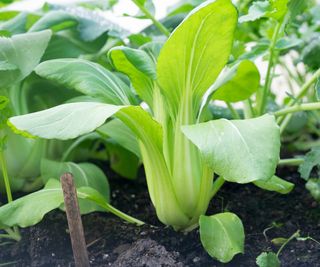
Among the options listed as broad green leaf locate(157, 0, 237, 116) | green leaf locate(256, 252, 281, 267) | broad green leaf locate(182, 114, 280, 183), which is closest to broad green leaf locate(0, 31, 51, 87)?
broad green leaf locate(157, 0, 237, 116)

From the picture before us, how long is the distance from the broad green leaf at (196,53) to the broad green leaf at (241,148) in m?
0.14

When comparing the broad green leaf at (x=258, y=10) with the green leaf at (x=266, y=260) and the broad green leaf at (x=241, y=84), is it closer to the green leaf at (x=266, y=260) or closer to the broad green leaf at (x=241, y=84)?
the broad green leaf at (x=241, y=84)

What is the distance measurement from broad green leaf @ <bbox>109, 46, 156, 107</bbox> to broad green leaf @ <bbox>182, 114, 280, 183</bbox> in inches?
5.8

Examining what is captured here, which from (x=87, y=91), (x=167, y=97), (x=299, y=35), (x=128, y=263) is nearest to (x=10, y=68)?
(x=87, y=91)

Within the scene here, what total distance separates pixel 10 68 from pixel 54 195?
23cm

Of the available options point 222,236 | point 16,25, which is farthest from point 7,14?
point 222,236

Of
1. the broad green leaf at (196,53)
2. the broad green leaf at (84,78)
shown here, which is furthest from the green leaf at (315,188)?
the broad green leaf at (84,78)

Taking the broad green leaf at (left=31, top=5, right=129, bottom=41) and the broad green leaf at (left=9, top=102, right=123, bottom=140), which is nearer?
the broad green leaf at (left=9, top=102, right=123, bottom=140)

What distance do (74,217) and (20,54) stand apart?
38 cm

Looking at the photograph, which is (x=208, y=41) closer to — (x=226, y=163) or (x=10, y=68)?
(x=226, y=163)

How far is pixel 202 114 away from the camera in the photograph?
3.16ft

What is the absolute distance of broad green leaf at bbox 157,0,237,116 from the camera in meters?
0.83

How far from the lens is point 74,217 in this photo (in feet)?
2.57

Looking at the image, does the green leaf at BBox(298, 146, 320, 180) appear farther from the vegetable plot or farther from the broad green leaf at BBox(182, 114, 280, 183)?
the broad green leaf at BBox(182, 114, 280, 183)
